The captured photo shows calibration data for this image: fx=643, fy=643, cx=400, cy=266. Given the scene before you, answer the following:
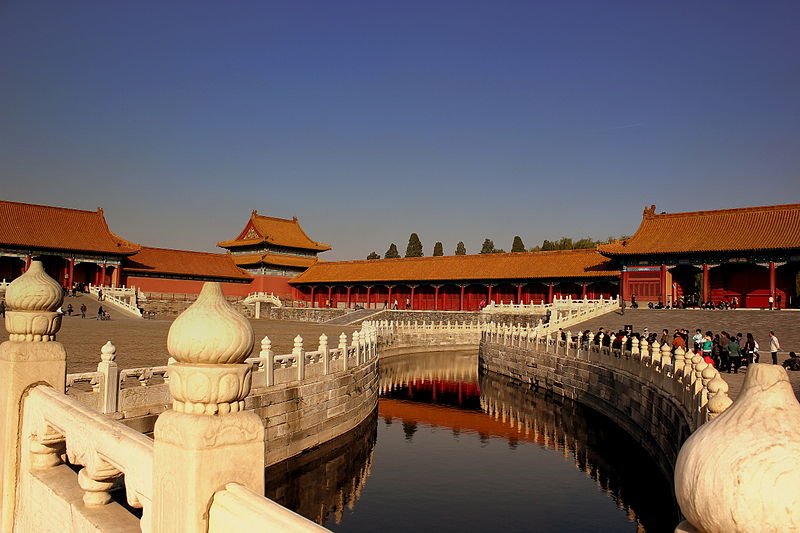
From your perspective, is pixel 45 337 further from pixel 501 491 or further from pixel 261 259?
pixel 261 259

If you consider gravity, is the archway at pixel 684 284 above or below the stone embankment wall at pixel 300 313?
above

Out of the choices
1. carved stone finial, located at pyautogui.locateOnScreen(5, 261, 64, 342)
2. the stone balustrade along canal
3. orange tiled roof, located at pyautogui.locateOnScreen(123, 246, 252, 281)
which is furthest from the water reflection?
orange tiled roof, located at pyautogui.locateOnScreen(123, 246, 252, 281)

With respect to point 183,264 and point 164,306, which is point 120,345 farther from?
point 183,264

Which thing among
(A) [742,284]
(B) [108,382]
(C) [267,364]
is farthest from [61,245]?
(A) [742,284]

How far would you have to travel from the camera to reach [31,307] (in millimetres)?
4840

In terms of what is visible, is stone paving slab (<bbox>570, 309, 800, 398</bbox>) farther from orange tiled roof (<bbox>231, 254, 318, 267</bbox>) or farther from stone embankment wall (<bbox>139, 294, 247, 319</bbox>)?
orange tiled roof (<bbox>231, 254, 318, 267</bbox>)

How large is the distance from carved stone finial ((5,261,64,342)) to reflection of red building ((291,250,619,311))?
39186 mm

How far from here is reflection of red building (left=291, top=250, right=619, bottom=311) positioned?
1679 inches

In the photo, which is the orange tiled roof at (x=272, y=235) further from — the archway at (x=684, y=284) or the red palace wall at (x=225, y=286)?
the archway at (x=684, y=284)

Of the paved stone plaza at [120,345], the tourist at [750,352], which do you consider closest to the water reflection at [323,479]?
the paved stone plaza at [120,345]

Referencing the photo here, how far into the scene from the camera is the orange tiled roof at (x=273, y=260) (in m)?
58.7

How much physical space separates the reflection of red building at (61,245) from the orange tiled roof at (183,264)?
1.98m

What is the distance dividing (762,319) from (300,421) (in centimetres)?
2486

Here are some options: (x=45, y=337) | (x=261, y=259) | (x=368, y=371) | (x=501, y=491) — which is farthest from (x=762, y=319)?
(x=261, y=259)
